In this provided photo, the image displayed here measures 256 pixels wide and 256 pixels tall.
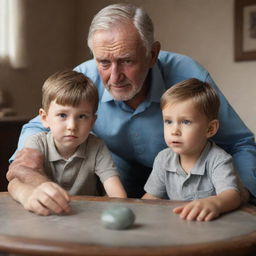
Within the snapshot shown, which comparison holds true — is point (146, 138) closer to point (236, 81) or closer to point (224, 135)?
point (224, 135)

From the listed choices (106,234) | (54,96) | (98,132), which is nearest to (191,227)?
(106,234)

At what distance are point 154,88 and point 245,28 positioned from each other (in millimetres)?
2646

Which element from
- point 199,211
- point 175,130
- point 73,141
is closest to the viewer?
point 199,211

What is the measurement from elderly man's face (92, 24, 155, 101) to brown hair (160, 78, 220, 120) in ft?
1.01

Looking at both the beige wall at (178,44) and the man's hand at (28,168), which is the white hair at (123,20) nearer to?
the man's hand at (28,168)

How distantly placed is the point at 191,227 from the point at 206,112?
1.81 feet

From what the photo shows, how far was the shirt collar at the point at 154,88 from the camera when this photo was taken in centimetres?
205

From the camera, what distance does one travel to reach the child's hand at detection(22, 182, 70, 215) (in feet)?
4.16

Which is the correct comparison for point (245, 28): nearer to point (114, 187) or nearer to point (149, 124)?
point (149, 124)

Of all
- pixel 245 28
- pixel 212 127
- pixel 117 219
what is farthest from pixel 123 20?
pixel 245 28

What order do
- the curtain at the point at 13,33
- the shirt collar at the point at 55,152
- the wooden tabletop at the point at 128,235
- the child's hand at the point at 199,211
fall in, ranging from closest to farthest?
the wooden tabletop at the point at 128,235 < the child's hand at the point at 199,211 < the shirt collar at the point at 55,152 < the curtain at the point at 13,33

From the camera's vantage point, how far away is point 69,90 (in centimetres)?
166

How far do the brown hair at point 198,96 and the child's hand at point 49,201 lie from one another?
0.53m

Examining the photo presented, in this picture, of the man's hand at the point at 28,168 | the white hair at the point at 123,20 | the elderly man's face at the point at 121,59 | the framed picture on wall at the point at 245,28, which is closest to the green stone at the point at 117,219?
the man's hand at the point at 28,168
